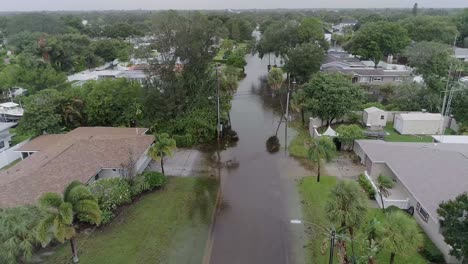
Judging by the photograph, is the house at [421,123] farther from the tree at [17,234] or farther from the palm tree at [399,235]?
the tree at [17,234]

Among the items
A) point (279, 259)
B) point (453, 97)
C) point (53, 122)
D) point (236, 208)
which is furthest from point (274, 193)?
point (453, 97)

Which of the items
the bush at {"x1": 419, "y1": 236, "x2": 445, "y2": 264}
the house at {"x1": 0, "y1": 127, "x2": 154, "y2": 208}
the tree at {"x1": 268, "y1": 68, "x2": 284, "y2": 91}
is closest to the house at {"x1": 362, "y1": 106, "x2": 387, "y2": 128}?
the bush at {"x1": 419, "y1": 236, "x2": 445, "y2": 264}

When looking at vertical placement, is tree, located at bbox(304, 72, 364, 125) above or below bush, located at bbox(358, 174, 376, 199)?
above

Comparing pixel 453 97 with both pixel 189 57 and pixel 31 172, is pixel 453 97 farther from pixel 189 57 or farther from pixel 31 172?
pixel 31 172

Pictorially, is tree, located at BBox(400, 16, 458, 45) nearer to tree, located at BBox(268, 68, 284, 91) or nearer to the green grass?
tree, located at BBox(268, 68, 284, 91)

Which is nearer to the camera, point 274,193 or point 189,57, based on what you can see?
point 274,193

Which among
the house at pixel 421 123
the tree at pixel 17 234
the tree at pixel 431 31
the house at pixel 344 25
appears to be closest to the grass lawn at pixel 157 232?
the tree at pixel 17 234
